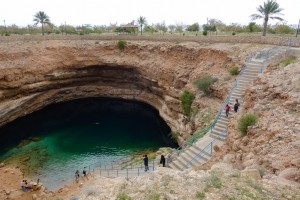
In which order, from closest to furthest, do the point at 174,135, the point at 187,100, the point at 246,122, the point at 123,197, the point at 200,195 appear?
the point at 200,195 → the point at 123,197 → the point at 246,122 → the point at 187,100 → the point at 174,135

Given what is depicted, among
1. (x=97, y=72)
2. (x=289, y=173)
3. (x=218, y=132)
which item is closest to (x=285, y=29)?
(x=218, y=132)

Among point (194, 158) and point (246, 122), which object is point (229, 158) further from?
point (194, 158)

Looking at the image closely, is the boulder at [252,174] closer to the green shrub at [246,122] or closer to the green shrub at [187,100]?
the green shrub at [246,122]

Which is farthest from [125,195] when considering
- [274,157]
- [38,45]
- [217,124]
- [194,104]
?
[38,45]

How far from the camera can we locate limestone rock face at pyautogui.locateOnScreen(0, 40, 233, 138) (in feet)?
96.4

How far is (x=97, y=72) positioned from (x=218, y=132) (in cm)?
2477

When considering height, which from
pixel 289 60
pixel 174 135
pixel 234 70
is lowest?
pixel 174 135

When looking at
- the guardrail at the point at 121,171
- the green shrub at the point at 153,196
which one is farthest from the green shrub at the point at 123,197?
the guardrail at the point at 121,171

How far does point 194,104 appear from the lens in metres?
23.4

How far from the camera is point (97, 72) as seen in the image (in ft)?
124

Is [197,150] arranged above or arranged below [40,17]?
below

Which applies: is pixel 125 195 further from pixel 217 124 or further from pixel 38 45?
pixel 38 45

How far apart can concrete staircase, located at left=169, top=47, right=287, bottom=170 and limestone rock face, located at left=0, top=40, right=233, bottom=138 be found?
14.1ft

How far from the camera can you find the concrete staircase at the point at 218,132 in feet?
51.7
